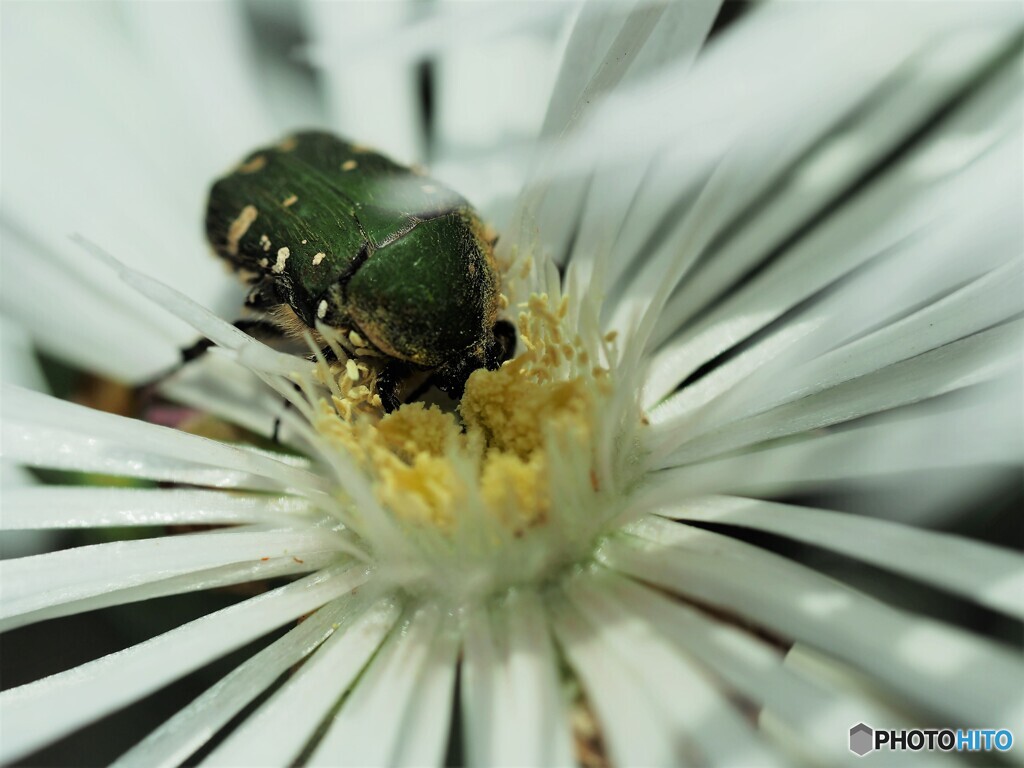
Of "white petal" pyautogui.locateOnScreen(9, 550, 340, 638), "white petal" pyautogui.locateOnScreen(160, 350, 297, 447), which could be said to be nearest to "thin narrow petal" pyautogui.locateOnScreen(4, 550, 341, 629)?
"white petal" pyautogui.locateOnScreen(9, 550, 340, 638)

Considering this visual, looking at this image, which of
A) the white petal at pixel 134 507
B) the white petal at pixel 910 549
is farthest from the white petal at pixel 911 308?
the white petal at pixel 134 507

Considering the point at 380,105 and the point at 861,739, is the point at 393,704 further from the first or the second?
the point at 380,105

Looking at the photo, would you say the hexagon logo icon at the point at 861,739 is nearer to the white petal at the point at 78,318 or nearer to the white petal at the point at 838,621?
the white petal at the point at 838,621

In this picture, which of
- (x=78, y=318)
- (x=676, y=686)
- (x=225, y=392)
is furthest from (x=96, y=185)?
(x=676, y=686)

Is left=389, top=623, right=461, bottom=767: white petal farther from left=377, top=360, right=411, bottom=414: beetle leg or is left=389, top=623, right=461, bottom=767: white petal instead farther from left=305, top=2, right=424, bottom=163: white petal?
left=305, top=2, right=424, bottom=163: white petal

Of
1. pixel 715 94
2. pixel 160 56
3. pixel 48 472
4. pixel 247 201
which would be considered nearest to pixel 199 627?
pixel 48 472
